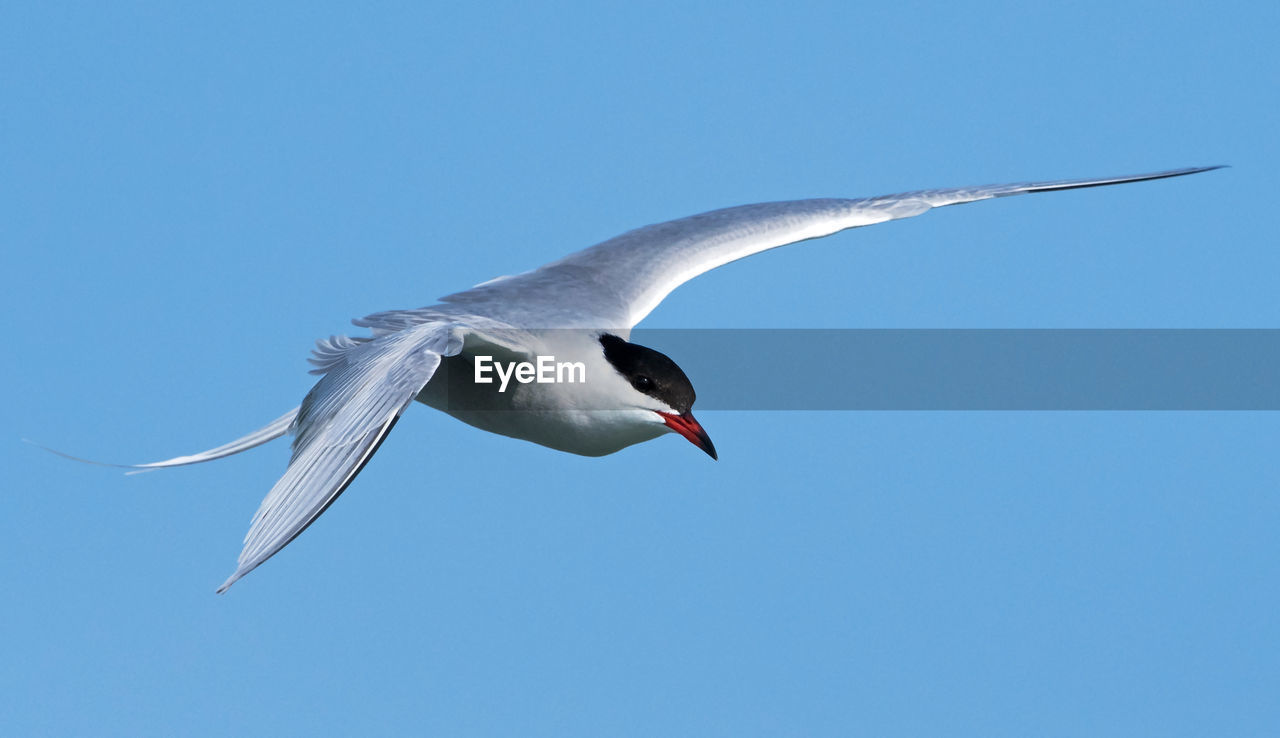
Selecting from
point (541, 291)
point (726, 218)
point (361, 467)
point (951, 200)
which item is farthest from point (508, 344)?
point (951, 200)

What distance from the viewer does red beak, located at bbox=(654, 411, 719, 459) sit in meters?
5.40

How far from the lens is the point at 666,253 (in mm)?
6855

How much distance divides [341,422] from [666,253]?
2.85 metres

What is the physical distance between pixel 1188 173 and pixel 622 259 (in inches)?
128

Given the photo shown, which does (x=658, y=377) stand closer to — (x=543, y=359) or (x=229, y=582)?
(x=543, y=359)

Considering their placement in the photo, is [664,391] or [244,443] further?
[244,443]

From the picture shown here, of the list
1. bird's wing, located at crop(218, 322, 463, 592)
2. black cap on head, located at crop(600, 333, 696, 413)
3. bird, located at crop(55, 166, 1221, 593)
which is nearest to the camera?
bird's wing, located at crop(218, 322, 463, 592)

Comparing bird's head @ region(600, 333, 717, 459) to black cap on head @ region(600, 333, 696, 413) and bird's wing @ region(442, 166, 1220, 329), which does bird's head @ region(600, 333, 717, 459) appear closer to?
black cap on head @ region(600, 333, 696, 413)

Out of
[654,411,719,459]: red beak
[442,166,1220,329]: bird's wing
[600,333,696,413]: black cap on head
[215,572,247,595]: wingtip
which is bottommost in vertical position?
[215,572,247,595]: wingtip

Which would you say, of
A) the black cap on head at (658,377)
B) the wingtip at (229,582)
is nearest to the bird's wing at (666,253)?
the black cap on head at (658,377)

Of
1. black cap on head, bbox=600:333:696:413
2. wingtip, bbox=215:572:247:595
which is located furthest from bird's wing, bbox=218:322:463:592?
black cap on head, bbox=600:333:696:413

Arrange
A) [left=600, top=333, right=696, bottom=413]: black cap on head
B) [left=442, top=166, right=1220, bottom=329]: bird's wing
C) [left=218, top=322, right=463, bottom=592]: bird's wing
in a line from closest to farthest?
[left=218, top=322, right=463, bottom=592]: bird's wing
[left=600, top=333, right=696, bottom=413]: black cap on head
[left=442, top=166, right=1220, bottom=329]: bird's wing

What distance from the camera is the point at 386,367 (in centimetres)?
454

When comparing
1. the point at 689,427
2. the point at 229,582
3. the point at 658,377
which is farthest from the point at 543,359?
the point at 229,582
